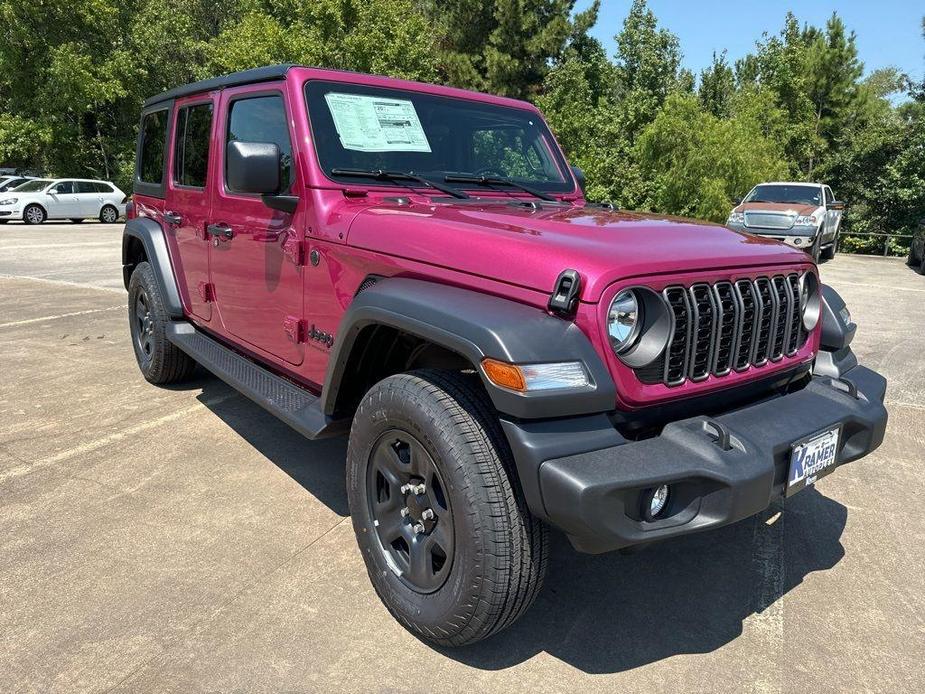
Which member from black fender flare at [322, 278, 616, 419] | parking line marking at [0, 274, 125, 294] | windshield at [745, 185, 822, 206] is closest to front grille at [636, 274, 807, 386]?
black fender flare at [322, 278, 616, 419]

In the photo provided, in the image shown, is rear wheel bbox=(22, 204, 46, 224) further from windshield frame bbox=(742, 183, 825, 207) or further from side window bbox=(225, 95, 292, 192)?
side window bbox=(225, 95, 292, 192)

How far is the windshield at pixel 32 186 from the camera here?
71.9 feet

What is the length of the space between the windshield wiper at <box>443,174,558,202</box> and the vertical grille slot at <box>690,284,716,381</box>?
1.43m

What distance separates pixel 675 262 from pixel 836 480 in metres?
2.29

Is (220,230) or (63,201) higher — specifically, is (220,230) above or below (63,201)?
above

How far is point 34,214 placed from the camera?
22062 millimetres

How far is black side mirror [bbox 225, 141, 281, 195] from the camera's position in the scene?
278cm

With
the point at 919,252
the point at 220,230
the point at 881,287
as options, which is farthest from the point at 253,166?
the point at 919,252

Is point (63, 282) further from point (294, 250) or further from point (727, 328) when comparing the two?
point (727, 328)

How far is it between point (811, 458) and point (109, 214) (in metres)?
25.7

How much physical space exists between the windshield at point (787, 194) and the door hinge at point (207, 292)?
14.6m

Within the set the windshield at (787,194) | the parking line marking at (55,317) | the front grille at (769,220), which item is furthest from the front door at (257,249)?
the windshield at (787,194)

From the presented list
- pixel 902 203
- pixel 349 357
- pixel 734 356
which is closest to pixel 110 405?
pixel 349 357

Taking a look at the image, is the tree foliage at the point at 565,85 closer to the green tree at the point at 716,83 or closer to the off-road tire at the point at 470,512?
the green tree at the point at 716,83
